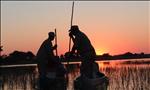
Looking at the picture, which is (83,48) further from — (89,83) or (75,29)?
Answer: (89,83)

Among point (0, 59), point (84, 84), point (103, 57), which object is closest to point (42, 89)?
point (84, 84)

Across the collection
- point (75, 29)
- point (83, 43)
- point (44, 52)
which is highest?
point (75, 29)

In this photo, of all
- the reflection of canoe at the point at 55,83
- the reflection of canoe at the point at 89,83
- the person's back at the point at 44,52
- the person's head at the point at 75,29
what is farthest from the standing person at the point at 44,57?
the reflection of canoe at the point at 89,83

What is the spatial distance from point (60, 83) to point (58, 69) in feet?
1.68

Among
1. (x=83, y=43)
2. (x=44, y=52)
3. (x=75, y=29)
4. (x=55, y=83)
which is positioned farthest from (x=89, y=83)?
(x=44, y=52)

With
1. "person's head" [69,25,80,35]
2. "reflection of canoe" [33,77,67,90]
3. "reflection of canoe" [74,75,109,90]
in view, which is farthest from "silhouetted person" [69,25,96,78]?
"reflection of canoe" [33,77,67,90]

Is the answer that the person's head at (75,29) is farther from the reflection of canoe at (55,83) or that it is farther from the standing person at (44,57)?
the reflection of canoe at (55,83)

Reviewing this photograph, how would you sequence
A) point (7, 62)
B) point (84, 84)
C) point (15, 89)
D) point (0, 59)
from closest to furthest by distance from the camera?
point (84, 84) → point (15, 89) → point (0, 59) → point (7, 62)

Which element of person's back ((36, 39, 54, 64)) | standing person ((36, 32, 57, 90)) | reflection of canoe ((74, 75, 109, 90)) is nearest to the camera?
reflection of canoe ((74, 75, 109, 90))

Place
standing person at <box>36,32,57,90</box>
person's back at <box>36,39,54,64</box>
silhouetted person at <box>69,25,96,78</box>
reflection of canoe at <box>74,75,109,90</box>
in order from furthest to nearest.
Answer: person's back at <box>36,39,54,64</box> < standing person at <box>36,32,57,90</box> < silhouetted person at <box>69,25,96,78</box> < reflection of canoe at <box>74,75,109,90</box>

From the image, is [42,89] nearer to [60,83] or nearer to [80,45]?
[60,83]

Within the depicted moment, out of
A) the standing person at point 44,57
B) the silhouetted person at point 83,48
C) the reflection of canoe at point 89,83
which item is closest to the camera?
the reflection of canoe at point 89,83

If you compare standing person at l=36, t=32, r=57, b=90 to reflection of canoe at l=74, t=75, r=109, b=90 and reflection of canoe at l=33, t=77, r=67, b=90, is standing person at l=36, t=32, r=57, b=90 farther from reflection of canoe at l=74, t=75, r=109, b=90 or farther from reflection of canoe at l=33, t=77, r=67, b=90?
reflection of canoe at l=74, t=75, r=109, b=90

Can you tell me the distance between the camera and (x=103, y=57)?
90.7 m
